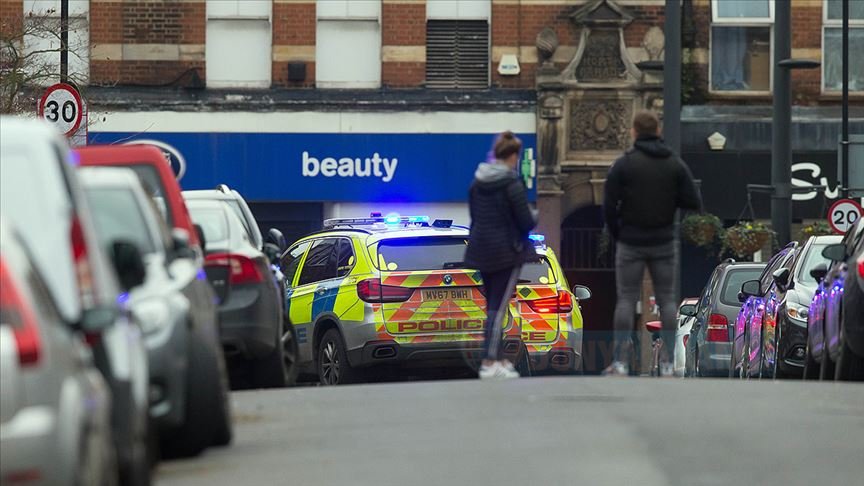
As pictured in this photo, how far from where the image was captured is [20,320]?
5973mm

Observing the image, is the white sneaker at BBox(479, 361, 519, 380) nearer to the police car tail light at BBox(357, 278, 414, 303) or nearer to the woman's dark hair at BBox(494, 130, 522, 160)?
the woman's dark hair at BBox(494, 130, 522, 160)

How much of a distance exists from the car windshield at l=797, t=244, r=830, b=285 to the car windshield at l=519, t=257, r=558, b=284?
2.28 m

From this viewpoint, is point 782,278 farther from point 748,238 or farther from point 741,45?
point 741,45

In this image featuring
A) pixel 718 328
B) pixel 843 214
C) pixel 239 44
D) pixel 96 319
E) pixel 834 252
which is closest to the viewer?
pixel 96 319

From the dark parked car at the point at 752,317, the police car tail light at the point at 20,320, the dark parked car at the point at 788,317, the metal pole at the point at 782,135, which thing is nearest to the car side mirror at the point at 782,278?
the dark parked car at the point at 788,317

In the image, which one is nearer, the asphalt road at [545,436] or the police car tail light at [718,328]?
the asphalt road at [545,436]

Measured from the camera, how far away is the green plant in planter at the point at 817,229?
31469 millimetres

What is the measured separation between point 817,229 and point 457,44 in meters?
6.60

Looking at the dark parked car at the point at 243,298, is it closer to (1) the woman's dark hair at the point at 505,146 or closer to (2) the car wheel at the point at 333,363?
(1) the woman's dark hair at the point at 505,146

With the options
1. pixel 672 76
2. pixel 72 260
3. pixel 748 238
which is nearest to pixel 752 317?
pixel 672 76

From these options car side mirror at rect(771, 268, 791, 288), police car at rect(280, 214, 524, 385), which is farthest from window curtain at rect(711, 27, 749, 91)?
car side mirror at rect(771, 268, 791, 288)

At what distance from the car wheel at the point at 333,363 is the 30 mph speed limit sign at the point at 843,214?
14208 millimetres

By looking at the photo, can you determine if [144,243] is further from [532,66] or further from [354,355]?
[532,66]

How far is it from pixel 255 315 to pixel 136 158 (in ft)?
6.58
